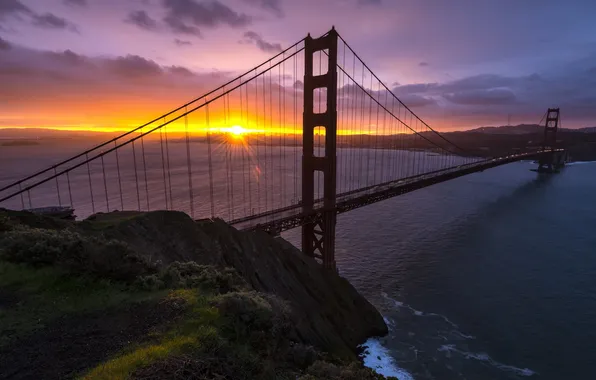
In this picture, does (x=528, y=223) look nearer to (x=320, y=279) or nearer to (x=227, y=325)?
(x=320, y=279)

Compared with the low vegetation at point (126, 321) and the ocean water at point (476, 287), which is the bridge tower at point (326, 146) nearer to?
the ocean water at point (476, 287)

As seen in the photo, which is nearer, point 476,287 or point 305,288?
point 305,288

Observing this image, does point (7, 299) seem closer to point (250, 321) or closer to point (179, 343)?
point (179, 343)

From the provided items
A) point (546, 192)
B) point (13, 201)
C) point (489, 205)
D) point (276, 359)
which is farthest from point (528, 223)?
point (13, 201)

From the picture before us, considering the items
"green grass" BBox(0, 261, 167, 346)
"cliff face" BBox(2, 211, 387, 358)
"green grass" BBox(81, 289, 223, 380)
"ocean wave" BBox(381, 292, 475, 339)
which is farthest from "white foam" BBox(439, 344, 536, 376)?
"green grass" BBox(0, 261, 167, 346)

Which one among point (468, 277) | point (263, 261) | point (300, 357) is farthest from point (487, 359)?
point (300, 357)

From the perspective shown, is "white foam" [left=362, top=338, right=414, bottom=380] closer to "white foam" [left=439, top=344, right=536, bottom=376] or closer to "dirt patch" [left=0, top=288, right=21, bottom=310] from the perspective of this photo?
"white foam" [left=439, top=344, right=536, bottom=376]
